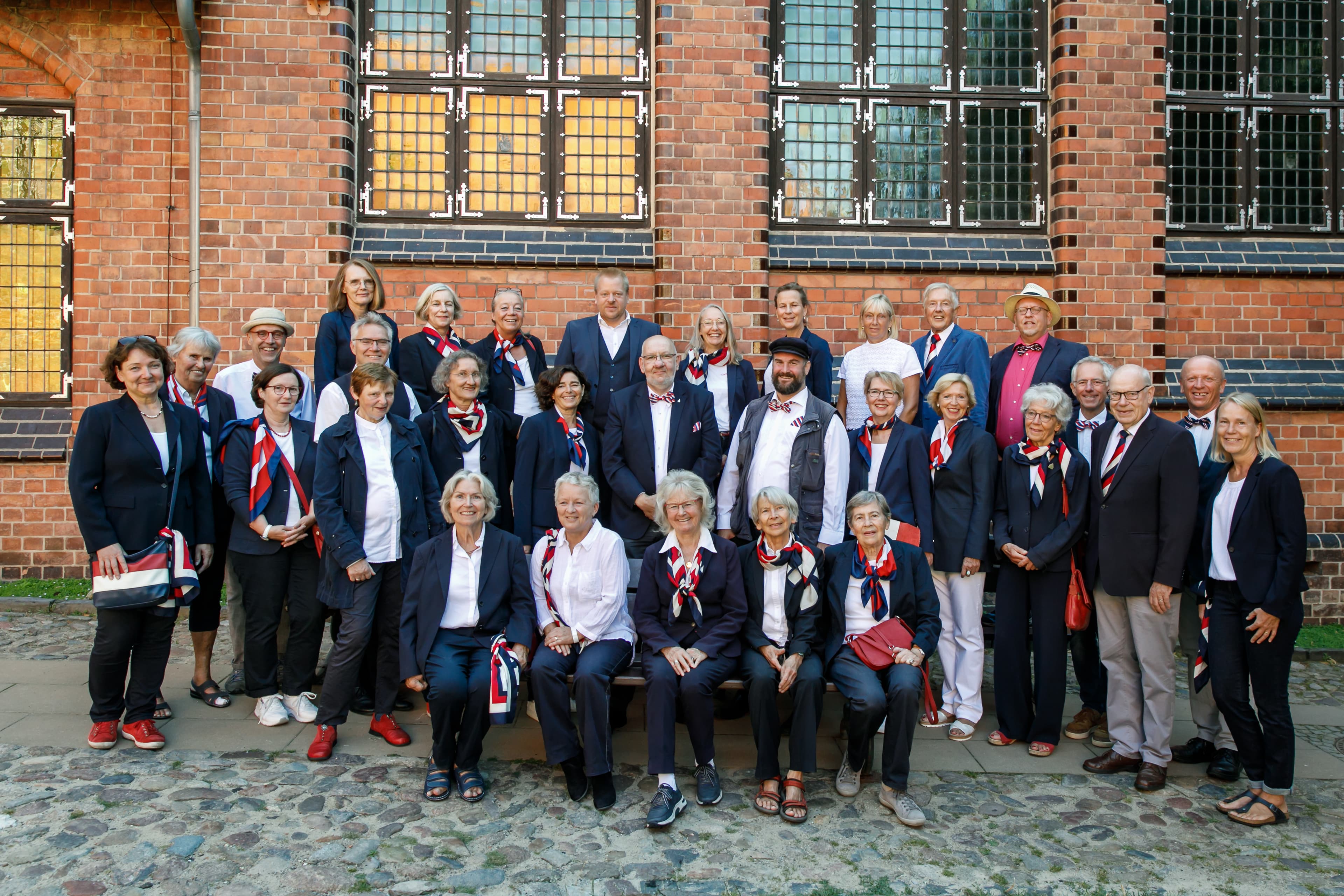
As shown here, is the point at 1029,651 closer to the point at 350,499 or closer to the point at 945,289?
the point at 945,289

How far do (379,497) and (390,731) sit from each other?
1242mm

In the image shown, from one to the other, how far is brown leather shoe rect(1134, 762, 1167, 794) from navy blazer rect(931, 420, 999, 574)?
1.31 meters

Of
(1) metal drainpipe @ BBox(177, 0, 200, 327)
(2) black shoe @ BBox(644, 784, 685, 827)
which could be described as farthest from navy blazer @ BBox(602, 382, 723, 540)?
(1) metal drainpipe @ BBox(177, 0, 200, 327)

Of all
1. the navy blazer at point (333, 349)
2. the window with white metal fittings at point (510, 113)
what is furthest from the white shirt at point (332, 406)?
the window with white metal fittings at point (510, 113)

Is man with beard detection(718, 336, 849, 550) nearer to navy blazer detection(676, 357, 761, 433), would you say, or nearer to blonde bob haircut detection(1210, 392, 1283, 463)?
navy blazer detection(676, 357, 761, 433)

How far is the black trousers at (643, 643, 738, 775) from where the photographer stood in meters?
4.57

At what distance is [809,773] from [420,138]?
656 cm

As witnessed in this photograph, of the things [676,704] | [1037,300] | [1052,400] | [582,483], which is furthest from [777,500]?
[1037,300]

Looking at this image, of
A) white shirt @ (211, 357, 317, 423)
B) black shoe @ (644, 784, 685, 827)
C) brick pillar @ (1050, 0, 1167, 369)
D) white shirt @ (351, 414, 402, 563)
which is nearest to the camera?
black shoe @ (644, 784, 685, 827)

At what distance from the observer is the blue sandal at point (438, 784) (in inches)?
181

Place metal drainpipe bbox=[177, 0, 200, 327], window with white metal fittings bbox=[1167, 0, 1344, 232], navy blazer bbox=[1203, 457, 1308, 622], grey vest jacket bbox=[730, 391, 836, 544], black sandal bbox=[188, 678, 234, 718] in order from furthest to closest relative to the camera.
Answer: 1. window with white metal fittings bbox=[1167, 0, 1344, 232]
2. metal drainpipe bbox=[177, 0, 200, 327]
3. black sandal bbox=[188, 678, 234, 718]
4. grey vest jacket bbox=[730, 391, 836, 544]
5. navy blazer bbox=[1203, 457, 1308, 622]

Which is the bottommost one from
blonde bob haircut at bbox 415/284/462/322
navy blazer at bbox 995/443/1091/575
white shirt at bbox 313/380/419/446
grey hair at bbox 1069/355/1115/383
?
navy blazer at bbox 995/443/1091/575

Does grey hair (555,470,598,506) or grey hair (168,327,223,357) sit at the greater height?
grey hair (168,327,223,357)

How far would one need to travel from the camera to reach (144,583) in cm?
498
